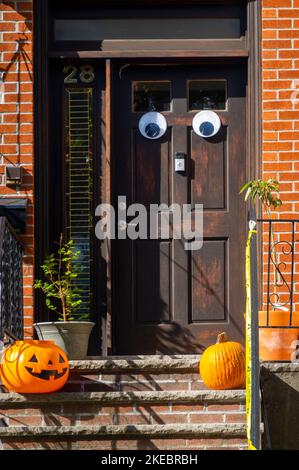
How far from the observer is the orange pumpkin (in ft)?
21.3

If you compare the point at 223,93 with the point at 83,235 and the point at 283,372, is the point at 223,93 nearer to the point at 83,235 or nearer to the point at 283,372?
the point at 83,235

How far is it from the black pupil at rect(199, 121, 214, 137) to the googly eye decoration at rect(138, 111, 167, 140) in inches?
11.0

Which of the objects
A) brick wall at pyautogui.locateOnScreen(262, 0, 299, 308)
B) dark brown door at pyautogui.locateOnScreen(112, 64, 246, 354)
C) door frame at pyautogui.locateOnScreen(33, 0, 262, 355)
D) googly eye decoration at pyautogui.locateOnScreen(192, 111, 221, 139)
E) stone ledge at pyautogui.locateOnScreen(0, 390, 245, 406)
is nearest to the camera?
stone ledge at pyautogui.locateOnScreen(0, 390, 245, 406)

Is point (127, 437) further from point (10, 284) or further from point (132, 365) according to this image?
point (10, 284)

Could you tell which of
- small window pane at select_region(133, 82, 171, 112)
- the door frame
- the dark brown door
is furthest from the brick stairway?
small window pane at select_region(133, 82, 171, 112)

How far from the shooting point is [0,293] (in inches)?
263

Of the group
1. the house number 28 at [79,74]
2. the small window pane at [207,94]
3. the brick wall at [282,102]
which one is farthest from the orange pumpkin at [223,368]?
the house number 28 at [79,74]

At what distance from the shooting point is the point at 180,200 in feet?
26.4

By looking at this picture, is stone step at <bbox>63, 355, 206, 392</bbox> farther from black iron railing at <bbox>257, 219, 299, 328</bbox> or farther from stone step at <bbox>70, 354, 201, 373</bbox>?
black iron railing at <bbox>257, 219, 299, 328</bbox>

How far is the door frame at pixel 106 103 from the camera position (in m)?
7.83

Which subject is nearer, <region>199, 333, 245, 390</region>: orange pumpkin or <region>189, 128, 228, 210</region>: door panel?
<region>199, 333, 245, 390</region>: orange pumpkin

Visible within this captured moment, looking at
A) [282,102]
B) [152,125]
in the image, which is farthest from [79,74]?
[282,102]

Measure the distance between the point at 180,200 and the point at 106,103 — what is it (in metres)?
0.91
